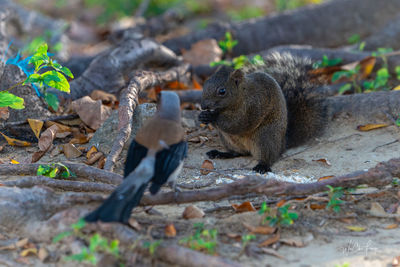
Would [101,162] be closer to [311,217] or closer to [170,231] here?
[170,231]

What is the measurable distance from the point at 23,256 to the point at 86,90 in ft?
11.0

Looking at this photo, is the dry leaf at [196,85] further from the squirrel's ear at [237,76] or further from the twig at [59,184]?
the twig at [59,184]

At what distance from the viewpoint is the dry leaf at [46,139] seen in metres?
4.79

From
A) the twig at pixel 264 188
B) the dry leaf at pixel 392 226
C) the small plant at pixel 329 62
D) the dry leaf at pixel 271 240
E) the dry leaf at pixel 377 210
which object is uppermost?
the small plant at pixel 329 62

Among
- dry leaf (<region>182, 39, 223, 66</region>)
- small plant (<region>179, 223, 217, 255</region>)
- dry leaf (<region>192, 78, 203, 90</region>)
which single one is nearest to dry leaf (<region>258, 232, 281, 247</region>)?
small plant (<region>179, 223, 217, 255</region>)

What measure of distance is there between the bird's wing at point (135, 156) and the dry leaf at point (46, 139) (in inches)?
72.8

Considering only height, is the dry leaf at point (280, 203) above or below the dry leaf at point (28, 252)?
below

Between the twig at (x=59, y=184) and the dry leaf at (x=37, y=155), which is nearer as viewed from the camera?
the twig at (x=59, y=184)

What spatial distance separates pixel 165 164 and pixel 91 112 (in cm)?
229

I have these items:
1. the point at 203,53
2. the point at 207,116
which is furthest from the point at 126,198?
the point at 203,53

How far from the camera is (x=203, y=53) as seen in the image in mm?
7297

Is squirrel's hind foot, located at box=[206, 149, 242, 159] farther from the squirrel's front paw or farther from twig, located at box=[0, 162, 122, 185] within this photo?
twig, located at box=[0, 162, 122, 185]

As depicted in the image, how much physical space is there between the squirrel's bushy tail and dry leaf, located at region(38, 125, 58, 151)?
2616 mm

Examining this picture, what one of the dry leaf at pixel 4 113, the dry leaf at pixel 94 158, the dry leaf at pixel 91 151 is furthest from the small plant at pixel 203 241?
the dry leaf at pixel 4 113
